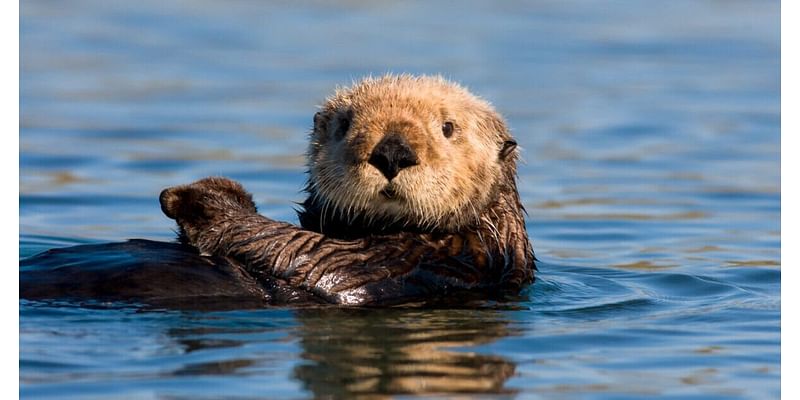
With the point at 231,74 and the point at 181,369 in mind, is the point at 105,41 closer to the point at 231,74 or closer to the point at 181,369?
the point at 231,74

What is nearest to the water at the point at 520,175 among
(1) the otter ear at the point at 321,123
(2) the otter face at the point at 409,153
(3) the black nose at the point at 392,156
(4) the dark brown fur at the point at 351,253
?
(4) the dark brown fur at the point at 351,253

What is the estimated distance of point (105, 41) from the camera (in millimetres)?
16344

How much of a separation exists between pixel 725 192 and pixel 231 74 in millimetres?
6447

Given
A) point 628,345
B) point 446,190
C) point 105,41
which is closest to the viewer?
point 628,345

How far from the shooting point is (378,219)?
6.20m

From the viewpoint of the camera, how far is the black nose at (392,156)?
575 cm

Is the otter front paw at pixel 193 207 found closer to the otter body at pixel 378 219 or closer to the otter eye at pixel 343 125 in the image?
the otter body at pixel 378 219

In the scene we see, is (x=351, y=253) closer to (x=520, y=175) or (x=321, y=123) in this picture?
(x=321, y=123)

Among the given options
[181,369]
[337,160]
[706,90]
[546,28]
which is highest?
[546,28]

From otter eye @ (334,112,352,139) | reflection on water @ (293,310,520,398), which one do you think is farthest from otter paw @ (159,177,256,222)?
reflection on water @ (293,310,520,398)

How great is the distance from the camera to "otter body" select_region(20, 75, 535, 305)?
5859 millimetres

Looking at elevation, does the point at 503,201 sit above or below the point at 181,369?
above

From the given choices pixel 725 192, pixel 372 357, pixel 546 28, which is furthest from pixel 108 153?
pixel 546 28

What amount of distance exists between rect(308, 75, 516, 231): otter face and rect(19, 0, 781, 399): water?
53 centimetres
